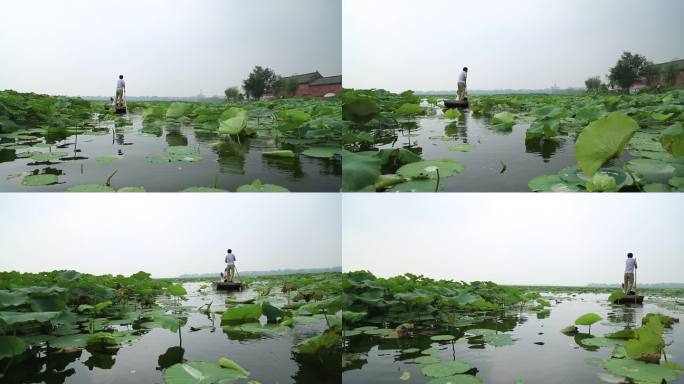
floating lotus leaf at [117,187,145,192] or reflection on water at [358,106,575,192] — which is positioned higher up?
reflection on water at [358,106,575,192]

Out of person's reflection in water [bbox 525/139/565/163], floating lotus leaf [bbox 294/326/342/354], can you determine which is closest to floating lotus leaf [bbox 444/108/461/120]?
person's reflection in water [bbox 525/139/565/163]

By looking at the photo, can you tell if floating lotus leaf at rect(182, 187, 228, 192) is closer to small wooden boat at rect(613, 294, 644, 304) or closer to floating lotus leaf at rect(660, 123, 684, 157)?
floating lotus leaf at rect(660, 123, 684, 157)

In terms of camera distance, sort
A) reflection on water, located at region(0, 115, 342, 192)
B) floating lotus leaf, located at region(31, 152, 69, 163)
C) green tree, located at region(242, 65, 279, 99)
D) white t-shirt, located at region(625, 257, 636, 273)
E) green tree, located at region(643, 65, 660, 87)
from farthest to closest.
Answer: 1. green tree, located at region(242, 65, 279, 99)
2. green tree, located at region(643, 65, 660, 87)
3. white t-shirt, located at region(625, 257, 636, 273)
4. floating lotus leaf, located at region(31, 152, 69, 163)
5. reflection on water, located at region(0, 115, 342, 192)

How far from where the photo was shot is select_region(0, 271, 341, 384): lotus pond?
1.87m

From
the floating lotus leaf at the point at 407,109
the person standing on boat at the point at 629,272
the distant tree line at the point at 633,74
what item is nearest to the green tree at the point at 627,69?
the distant tree line at the point at 633,74

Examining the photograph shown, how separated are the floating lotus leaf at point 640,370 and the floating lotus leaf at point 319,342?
1162 millimetres

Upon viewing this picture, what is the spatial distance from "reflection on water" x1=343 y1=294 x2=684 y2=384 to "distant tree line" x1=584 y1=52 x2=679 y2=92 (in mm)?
2159

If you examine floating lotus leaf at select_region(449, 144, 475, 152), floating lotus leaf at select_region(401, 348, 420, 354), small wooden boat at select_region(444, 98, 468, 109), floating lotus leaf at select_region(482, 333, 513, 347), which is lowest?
floating lotus leaf at select_region(401, 348, 420, 354)

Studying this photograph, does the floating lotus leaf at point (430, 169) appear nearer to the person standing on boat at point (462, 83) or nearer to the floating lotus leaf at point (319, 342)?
the floating lotus leaf at point (319, 342)

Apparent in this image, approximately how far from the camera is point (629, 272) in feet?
11.0

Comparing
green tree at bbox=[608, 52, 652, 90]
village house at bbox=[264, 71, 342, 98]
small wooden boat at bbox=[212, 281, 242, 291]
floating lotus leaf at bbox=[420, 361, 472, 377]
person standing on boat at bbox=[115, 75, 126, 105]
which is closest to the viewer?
floating lotus leaf at bbox=[420, 361, 472, 377]

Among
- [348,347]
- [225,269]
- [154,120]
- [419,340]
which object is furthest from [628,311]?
[154,120]

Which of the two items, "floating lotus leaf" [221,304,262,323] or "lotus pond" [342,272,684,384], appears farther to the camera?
"floating lotus leaf" [221,304,262,323]

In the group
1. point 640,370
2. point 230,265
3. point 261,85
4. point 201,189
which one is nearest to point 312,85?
point 261,85
